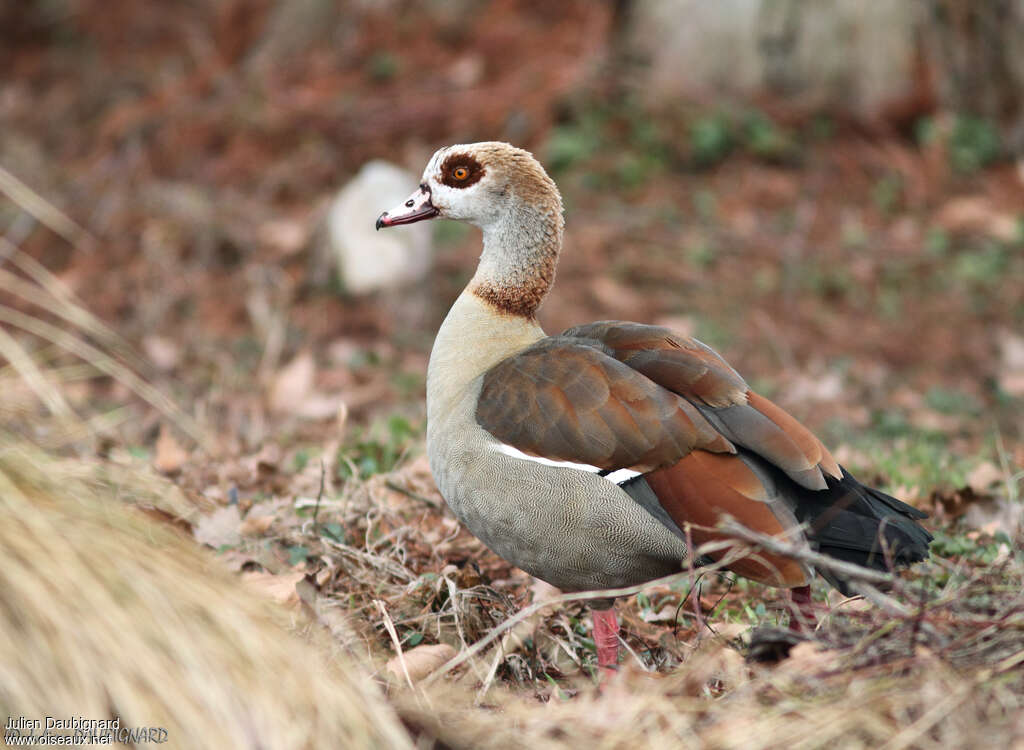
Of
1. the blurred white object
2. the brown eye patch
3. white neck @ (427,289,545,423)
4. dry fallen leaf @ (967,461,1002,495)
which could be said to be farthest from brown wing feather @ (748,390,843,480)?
the blurred white object

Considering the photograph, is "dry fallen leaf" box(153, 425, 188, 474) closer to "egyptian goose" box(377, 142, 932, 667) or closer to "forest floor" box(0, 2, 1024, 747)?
"forest floor" box(0, 2, 1024, 747)

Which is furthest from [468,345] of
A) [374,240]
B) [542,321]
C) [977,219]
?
[977,219]

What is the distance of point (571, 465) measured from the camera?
316cm

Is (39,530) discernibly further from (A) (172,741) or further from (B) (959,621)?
(B) (959,621)

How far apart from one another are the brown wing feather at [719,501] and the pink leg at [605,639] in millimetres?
329

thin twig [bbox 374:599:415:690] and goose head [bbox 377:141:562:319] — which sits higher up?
goose head [bbox 377:141:562:319]

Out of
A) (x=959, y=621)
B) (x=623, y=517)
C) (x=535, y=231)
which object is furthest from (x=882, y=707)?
(x=535, y=231)

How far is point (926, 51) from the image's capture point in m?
8.41

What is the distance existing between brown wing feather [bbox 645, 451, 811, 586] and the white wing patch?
0.19 ft

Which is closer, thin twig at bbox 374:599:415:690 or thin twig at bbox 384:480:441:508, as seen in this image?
thin twig at bbox 374:599:415:690

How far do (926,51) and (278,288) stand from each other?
478 cm

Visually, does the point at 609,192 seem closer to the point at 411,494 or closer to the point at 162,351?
the point at 162,351

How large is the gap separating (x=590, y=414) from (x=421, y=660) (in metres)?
0.77

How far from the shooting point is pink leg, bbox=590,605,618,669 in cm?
312
